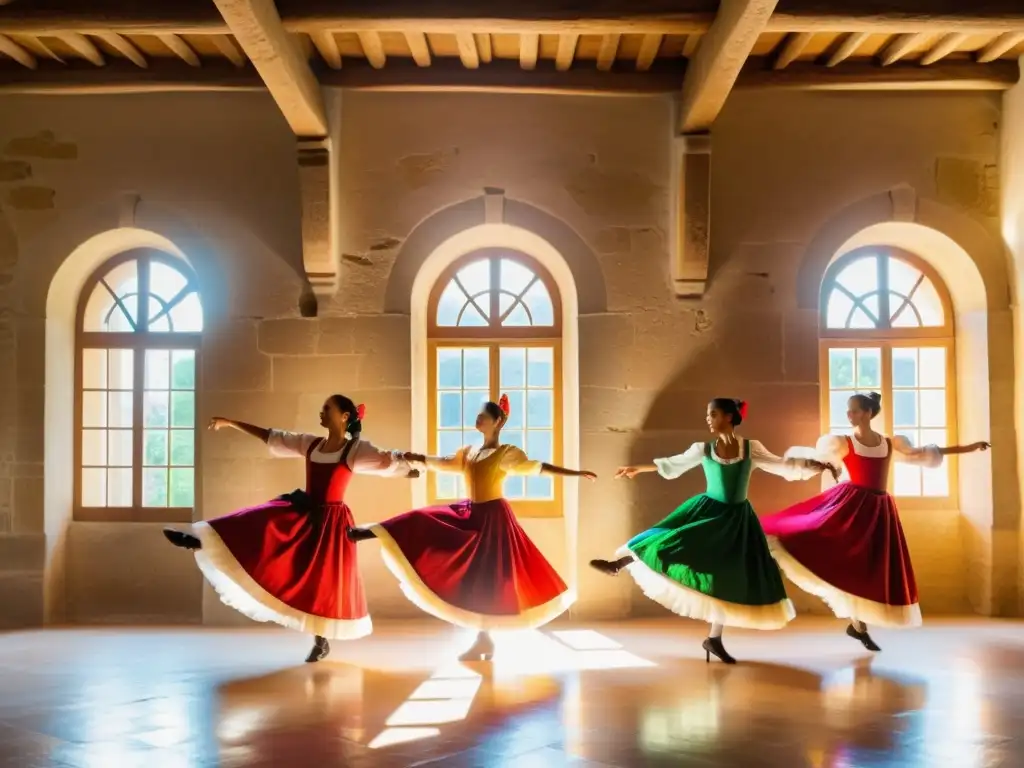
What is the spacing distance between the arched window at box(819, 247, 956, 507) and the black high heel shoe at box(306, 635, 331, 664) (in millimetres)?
3577

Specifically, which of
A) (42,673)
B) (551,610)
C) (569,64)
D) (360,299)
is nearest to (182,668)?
(42,673)

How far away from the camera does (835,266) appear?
6.43m

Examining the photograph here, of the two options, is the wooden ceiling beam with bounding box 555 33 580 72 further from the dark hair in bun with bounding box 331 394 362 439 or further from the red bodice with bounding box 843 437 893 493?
the red bodice with bounding box 843 437 893 493

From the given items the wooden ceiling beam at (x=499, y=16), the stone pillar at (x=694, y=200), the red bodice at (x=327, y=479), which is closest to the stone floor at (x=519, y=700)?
the red bodice at (x=327, y=479)

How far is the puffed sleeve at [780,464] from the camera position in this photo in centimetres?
503

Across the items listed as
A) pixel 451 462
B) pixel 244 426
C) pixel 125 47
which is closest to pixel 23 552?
A: pixel 244 426

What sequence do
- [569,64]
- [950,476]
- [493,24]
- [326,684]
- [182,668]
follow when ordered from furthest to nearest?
1. [950,476]
2. [569,64]
3. [493,24]
4. [182,668]
5. [326,684]

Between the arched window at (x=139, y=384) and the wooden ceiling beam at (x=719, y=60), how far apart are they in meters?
3.40

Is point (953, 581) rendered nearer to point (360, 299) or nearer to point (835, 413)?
point (835, 413)

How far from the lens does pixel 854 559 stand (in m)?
4.88

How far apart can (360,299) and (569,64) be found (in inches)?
76.1

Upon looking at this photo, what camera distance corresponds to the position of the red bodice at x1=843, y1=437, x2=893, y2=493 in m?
5.10

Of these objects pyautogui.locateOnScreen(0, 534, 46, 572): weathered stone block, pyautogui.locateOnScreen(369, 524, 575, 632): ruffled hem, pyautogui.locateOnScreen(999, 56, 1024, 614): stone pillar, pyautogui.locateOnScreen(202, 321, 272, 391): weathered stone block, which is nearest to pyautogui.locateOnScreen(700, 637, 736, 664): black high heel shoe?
pyautogui.locateOnScreen(369, 524, 575, 632): ruffled hem

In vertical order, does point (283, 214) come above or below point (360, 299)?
above
